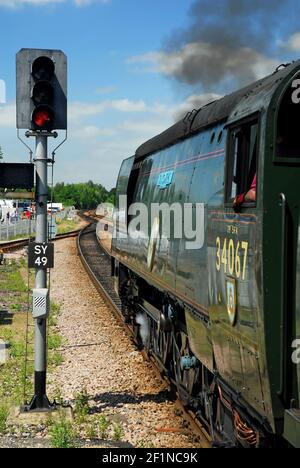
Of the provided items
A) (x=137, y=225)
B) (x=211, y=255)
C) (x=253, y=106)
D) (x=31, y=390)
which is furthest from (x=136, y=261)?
(x=253, y=106)

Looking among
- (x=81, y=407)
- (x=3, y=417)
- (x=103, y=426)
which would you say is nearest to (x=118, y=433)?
(x=103, y=426)

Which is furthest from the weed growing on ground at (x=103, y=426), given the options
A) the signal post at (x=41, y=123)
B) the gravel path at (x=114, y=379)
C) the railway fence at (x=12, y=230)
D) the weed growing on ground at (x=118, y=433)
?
the railway fence at (x=12, y=230)

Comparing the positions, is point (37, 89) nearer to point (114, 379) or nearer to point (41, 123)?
point (41, 123)

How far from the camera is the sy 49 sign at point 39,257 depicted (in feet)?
28.8

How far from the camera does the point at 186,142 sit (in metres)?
8.73

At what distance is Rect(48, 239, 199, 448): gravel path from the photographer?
8117 mm

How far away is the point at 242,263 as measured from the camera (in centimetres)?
496

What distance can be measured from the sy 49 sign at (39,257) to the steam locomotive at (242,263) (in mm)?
1608

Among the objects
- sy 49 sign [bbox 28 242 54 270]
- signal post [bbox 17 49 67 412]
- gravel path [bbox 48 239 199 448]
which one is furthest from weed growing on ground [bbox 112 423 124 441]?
sy 49 sign [bbox 28 242 54 270]

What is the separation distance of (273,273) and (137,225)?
7698mm

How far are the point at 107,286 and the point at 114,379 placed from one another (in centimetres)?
1087

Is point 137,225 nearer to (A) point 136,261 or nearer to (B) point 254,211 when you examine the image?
(A) point 136,261

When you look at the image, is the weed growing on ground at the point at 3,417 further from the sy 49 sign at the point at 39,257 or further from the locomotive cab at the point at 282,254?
the locomotive cab at the point at 282,254
